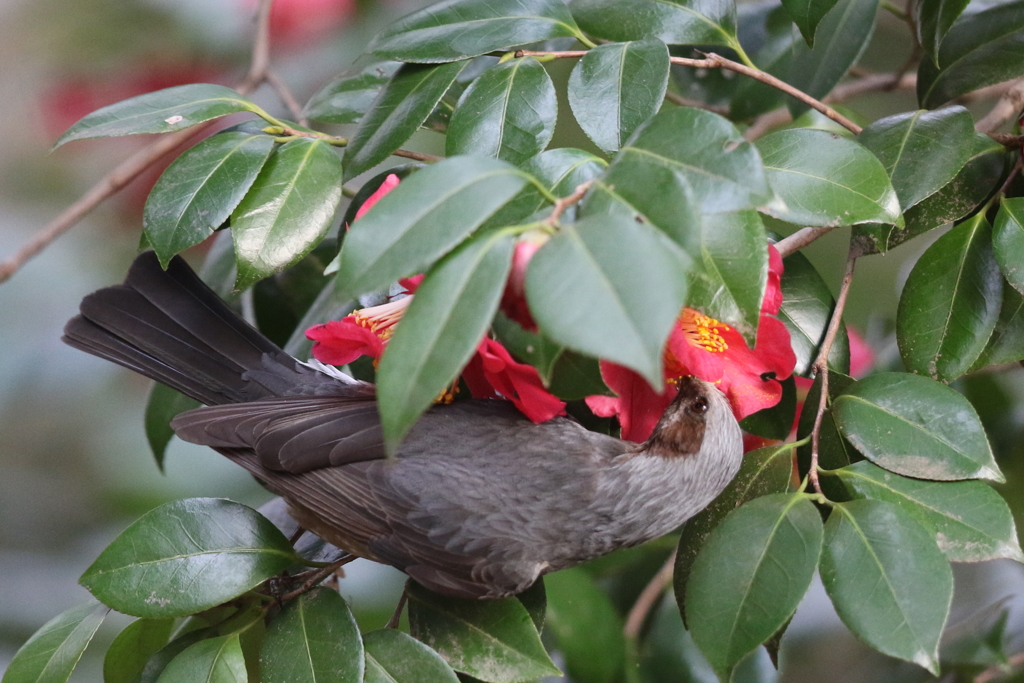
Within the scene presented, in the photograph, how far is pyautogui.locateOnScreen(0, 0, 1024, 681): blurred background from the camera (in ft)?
6.14

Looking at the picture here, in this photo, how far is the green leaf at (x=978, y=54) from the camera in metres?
0.97

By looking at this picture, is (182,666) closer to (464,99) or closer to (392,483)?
(392,483)

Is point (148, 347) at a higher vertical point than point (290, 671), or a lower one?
higher

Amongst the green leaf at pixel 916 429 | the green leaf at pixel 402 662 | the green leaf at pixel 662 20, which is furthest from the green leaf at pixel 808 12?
the green leaf at pixel 402 662

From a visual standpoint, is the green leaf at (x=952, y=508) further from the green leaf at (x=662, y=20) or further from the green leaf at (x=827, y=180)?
the green leaf at (x=662, y=20)

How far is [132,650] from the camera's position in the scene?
963mm

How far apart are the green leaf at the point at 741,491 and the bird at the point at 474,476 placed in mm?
31

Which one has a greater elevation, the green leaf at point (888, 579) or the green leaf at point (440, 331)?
the green leaf at point (440, 331)

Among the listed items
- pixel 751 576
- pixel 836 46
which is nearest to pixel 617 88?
pixel 751 576

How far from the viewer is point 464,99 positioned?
0.83 metres

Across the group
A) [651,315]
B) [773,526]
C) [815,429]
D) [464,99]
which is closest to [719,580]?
[773,526]

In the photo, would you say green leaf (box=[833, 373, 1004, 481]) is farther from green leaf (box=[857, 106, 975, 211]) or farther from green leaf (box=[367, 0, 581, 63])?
green leaf (box=[367, 0, 581, 63])

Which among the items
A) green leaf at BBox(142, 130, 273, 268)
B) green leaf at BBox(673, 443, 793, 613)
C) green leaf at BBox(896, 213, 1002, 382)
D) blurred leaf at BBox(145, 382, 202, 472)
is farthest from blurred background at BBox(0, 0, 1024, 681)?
green leaf at BBox(142, 130, 273, 268)

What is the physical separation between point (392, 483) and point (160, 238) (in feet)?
1.10
